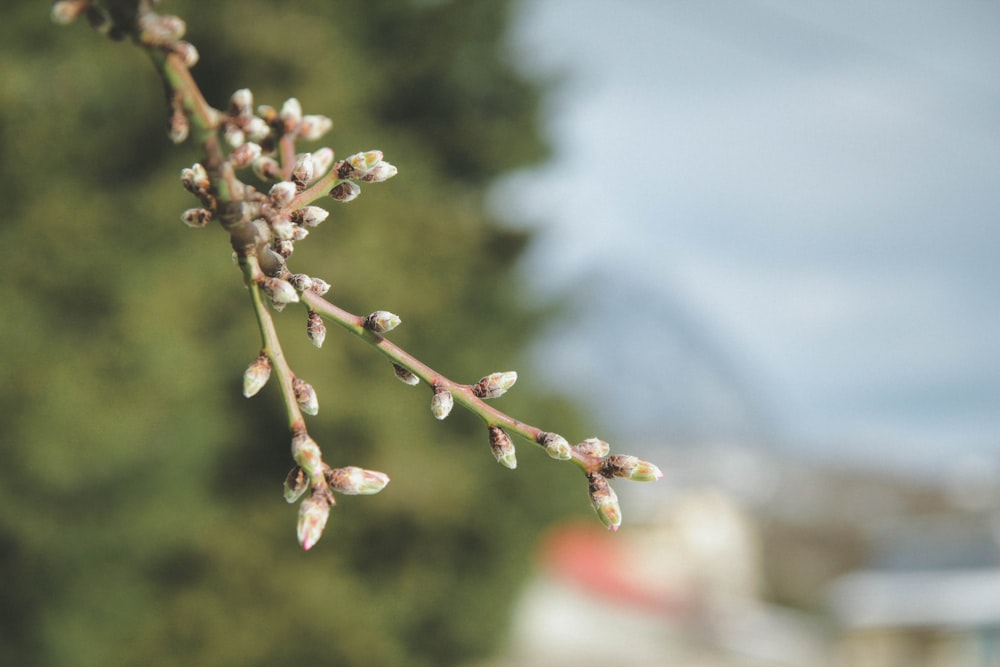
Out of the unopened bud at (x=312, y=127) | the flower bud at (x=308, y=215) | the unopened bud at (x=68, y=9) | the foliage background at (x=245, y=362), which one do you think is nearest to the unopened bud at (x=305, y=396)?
the flower bud at (x=308, y=215)

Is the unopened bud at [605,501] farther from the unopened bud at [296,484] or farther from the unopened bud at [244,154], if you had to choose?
the unopened bud at [244,154]

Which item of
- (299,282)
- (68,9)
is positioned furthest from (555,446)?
(68,9)

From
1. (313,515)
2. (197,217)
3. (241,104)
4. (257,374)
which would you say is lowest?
(313,515)

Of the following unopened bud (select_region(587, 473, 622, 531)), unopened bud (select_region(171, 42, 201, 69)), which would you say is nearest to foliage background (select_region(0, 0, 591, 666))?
unopened bud (select_region(171, 42, 201, 69))

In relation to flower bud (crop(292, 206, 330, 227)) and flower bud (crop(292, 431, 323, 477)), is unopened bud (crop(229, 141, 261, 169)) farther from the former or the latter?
flower bud (crop(292, 431, 323, 477))

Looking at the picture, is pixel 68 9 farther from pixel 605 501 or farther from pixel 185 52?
pixel 605 501
